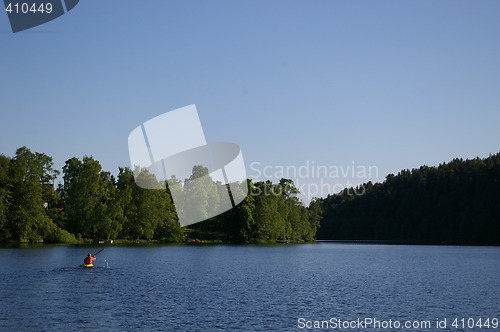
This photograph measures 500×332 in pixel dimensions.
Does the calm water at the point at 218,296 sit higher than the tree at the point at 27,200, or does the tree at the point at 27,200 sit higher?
the tree at the point at 27,200

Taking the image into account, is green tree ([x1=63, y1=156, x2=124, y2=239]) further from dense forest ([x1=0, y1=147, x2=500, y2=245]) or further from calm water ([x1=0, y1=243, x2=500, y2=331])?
calm water ([x1=0, y1=243, x2=500, y2=331])

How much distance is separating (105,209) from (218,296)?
74.6 meters

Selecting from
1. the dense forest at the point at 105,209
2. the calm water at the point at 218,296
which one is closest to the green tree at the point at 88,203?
the dense forest at the point at 105,209

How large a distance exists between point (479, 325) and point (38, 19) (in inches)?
989

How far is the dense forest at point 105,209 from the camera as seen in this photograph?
98938 mm

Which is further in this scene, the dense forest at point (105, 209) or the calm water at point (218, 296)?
the dense forest at point (105, 209)

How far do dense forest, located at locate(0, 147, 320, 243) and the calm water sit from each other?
127 ft

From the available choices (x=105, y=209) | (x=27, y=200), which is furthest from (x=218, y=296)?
(x=105, y=209)

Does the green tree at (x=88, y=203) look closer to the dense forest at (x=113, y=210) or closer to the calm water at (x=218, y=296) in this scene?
the dense forest at (x=113, y=210)

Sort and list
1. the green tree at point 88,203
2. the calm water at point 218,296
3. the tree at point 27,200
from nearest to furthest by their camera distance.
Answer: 1. the calm water at point 218,296
2. the tree at point 27,200
3. the green tree at point 88,203

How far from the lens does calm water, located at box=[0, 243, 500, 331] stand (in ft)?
98.7

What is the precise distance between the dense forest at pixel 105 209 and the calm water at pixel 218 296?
1529 inches

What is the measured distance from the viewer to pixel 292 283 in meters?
49.2

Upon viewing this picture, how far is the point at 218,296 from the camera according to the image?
39500 mm
